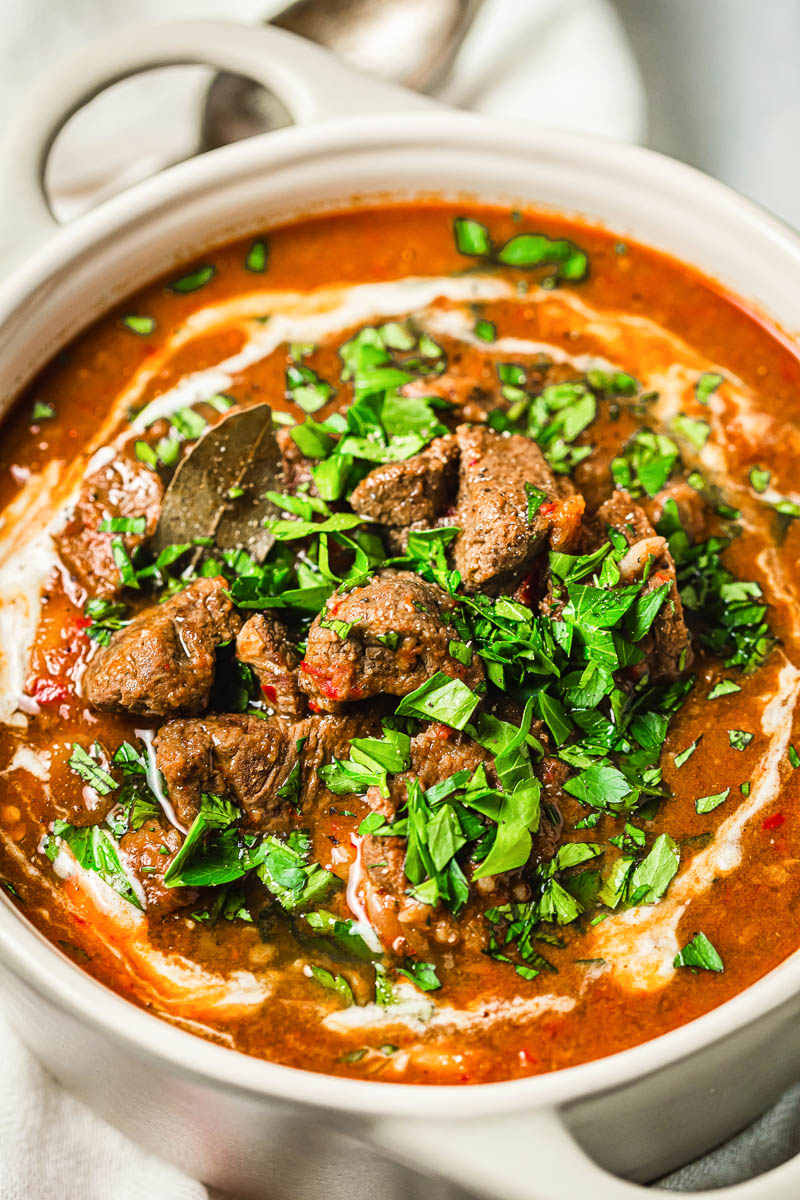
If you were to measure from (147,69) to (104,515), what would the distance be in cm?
123

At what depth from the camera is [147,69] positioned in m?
3.21

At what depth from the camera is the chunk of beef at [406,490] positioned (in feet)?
9.36

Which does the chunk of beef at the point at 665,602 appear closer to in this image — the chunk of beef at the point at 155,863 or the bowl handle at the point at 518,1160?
the bowl handle at the point at 518,1160

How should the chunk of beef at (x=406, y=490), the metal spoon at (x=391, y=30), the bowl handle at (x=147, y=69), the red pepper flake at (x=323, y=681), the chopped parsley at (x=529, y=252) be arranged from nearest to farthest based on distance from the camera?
the red pepper flake at (x=323, y=681)
the chunk of beef at (x=406, y=490)
the bowl handle at (x=147, y=69)
the chopped parsley at (x=529, y=252)
the metal spoon at (x=391, y=30)

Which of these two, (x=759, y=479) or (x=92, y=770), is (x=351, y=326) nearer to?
(x=759, y=479)

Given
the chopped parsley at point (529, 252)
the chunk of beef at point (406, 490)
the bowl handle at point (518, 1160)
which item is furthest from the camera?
the chopped parsley at point (529, 252)

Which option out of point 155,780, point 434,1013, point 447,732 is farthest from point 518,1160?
point 155,780

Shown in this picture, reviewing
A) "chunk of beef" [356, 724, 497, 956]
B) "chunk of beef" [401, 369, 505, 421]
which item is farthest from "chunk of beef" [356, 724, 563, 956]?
"chunk of beef" [401, 369, 505, 421]

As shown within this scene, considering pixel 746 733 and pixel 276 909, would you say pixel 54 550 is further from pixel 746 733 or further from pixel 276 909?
pixel 746 733

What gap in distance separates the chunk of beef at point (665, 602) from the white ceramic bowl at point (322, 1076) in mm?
749

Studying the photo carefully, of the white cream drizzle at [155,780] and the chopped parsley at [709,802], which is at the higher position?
the chopped parsley at [709,802]

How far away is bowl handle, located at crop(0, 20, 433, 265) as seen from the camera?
3.10 metres

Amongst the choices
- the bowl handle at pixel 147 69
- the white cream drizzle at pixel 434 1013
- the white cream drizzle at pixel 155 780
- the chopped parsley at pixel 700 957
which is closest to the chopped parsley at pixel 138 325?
the bowl handle at pixel 147 69

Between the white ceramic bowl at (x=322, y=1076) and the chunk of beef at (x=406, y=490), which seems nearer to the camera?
the white ceramic bowl at (x=322, y=1076)
